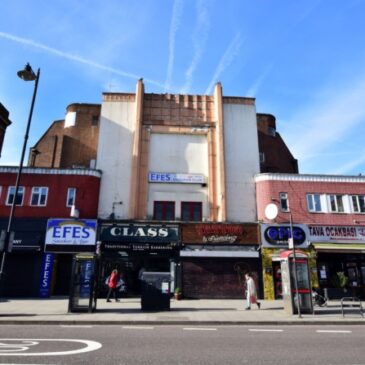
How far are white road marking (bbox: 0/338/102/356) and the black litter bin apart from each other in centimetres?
644

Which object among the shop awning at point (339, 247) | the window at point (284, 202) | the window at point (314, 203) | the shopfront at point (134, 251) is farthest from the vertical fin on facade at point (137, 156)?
the shop awning at point (339, 247)

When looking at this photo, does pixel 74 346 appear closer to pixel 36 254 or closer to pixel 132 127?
pixel 36 254

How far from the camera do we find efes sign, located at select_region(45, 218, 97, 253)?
69.6ft

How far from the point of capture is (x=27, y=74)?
1332cm

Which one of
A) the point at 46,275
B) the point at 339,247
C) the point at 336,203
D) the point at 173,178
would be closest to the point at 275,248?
the point at 339,247

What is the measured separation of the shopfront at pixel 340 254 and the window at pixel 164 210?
32.6 feet

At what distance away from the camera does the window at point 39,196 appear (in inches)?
879

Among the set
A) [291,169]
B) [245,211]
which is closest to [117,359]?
[245,211]

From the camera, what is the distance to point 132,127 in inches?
1008

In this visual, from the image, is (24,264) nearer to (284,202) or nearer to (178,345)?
(178,345)

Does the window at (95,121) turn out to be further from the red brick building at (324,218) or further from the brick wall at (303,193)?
the brick wall at (303,193)

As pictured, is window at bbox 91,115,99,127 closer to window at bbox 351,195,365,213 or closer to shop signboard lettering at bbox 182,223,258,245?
shop signboard lettering at bbox 182,223,258,245

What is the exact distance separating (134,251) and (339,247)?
1380cm

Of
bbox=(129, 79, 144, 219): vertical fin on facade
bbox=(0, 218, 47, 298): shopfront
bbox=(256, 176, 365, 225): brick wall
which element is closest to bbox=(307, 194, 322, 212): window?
bbox=(256, 176, 365, 225): brick wall
